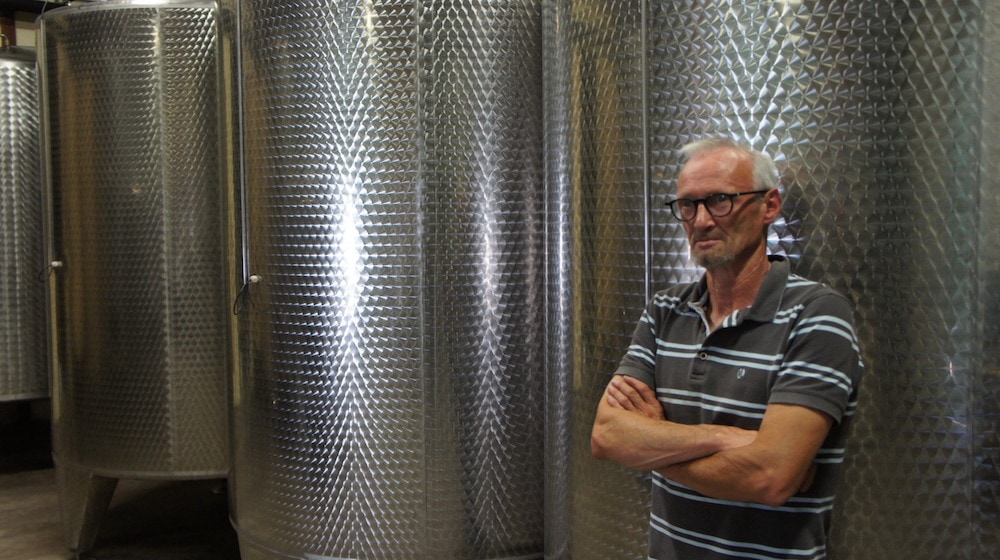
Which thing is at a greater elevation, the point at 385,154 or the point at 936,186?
the point at 385,154

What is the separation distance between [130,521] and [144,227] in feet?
6.35

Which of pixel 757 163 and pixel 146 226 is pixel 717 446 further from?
pixel 146 226

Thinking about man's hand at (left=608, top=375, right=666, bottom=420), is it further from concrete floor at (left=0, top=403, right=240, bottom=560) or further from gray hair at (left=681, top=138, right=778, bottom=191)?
concrete floor at (left=0, top=403, right=240, bottom=560)

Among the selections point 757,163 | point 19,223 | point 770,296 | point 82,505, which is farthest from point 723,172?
point 19,223

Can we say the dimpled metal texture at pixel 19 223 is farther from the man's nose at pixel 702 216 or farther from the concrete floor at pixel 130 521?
the man's nose at pixel 702 216

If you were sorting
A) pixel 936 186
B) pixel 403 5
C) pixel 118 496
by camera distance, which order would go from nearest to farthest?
1. pixel 936 186
2. pixel 403 5
3. pixel 118 496

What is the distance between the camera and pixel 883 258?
199 cm

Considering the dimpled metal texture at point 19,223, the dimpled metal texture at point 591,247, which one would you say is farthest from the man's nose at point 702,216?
the dimpled metal texture at point 19,223

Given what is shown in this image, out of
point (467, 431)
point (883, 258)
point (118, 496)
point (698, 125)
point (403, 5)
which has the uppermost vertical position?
point (403, 5)

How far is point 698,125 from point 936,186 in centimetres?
55

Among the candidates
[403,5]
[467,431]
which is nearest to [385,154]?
[403,5]

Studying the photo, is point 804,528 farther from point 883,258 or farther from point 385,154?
point 385,154

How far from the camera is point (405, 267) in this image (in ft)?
10.3

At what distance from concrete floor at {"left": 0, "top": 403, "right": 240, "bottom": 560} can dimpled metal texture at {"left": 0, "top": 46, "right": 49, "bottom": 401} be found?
74cm
